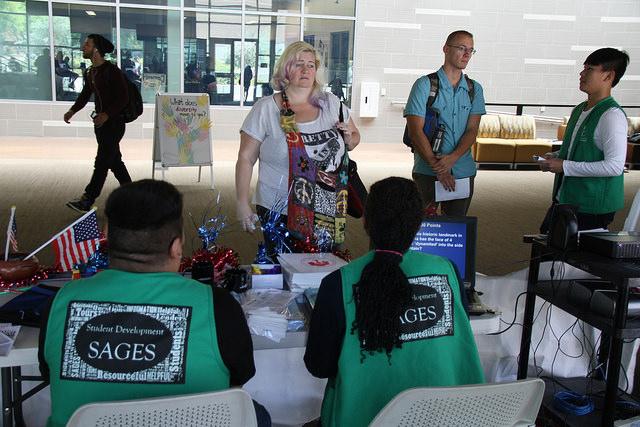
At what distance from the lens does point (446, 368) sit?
63.2 inches

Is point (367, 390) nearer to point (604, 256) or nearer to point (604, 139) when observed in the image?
point (604, 256)

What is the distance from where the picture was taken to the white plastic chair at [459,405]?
135cm

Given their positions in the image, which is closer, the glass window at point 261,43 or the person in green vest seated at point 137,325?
the person in green vest seated at point 137,325

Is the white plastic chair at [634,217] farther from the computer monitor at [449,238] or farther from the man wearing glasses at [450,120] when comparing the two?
the man wearing glasses at [450,120]

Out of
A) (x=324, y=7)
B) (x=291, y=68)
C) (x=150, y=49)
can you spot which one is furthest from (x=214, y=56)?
(x=291, y=68)

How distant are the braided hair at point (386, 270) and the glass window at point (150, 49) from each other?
11.4 m

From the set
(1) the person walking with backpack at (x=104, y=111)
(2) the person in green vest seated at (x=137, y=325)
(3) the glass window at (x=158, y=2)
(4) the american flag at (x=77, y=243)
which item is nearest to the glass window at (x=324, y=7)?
(3) the glass window at (x=158, y=2)

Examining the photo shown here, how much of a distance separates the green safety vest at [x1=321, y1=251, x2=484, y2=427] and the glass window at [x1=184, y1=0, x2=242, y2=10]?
1176 centimetres

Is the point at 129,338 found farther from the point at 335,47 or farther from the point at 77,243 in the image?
the point at 335,47

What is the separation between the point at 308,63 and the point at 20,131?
423 inches

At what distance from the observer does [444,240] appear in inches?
89.9

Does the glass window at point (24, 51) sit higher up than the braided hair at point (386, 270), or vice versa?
the glass window at point (24, 51)

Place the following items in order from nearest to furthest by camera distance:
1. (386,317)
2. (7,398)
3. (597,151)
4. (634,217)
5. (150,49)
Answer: (386,317), (7,398), (634,217), (597,151), (150,49)

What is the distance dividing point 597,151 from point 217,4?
10.6 m
